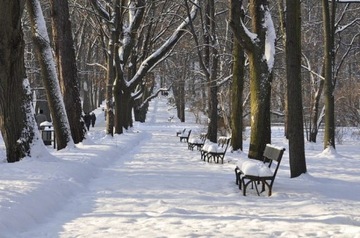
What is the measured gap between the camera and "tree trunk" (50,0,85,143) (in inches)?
613

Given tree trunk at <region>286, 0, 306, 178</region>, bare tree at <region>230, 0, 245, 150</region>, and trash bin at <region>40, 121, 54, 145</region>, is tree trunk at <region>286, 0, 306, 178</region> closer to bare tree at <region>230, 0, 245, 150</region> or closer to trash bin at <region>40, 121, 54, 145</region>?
bare tree at <region>230, 0, 245, 150</region>

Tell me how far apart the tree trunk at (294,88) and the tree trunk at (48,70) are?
660 centimetres

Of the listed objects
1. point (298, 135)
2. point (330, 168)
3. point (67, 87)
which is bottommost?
point (330, 168)

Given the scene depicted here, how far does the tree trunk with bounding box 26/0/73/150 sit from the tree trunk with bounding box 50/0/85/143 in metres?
1.91

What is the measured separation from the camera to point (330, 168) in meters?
14.4

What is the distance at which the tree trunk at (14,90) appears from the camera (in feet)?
34.0

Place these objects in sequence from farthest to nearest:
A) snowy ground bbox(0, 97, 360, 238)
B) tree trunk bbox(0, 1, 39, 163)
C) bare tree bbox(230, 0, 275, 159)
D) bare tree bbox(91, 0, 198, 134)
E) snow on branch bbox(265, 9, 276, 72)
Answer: bare tree bbox(91, 0, 198, 134), snow on branch bbox(265, 9, 276, 72), bare tree bbox(230, 0, 275, 159), tree trunk bbox(0, 1, 39, 163), snowy ground bbox(0, 97, 360, 238)

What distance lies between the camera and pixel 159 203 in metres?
7.61

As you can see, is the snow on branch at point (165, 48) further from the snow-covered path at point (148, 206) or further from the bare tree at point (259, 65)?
the snow-covered path at point (148, 206)

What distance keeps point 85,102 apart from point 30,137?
3895cm

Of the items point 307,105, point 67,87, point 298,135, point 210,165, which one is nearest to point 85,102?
point 307,105

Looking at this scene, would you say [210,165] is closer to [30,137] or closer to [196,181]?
[196,181]

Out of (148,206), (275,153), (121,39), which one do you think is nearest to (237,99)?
(275,153)

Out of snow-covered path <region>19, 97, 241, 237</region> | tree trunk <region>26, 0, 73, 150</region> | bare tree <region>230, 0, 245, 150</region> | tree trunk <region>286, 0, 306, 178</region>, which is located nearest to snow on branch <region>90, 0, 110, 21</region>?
bare tree <region>230, 0, 245, 150</region>
